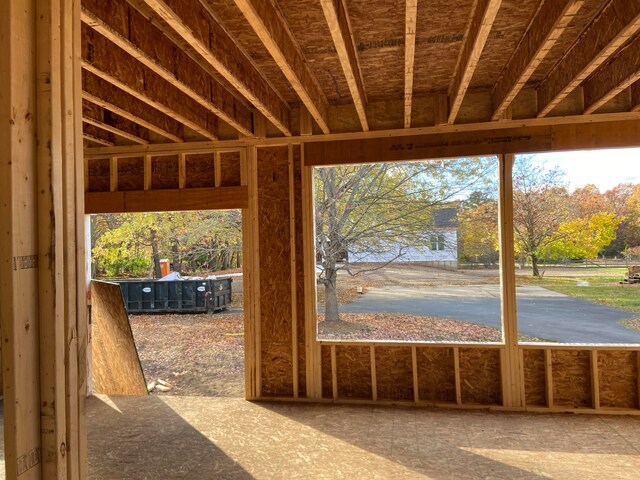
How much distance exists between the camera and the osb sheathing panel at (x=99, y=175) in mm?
5465

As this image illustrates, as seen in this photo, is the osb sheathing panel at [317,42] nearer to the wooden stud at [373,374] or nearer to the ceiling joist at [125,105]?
the ceiling joist at [125,105]

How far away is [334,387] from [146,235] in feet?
28.8

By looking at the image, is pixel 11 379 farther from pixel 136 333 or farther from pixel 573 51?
pixel 136 333

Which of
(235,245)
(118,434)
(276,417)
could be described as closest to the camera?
(118,434)

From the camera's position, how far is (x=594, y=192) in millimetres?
10898

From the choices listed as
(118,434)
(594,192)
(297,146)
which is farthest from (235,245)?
(594,192)

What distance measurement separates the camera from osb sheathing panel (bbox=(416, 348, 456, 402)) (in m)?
4.62

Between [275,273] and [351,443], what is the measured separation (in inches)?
88.0

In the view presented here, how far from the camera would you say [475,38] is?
9.09 ft

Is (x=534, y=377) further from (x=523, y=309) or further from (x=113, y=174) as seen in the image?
(x=523, y=309)

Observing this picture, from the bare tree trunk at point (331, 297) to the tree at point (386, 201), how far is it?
1.3 inches

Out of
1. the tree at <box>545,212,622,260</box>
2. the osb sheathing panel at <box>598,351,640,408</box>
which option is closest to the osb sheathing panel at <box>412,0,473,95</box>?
the osb sheathing panel at <box>598,351,640,408</box>

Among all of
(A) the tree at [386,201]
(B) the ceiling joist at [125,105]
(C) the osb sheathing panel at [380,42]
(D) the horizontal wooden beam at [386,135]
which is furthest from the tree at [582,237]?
(B) the ceiling joist at [125,105]

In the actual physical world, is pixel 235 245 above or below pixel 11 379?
above
